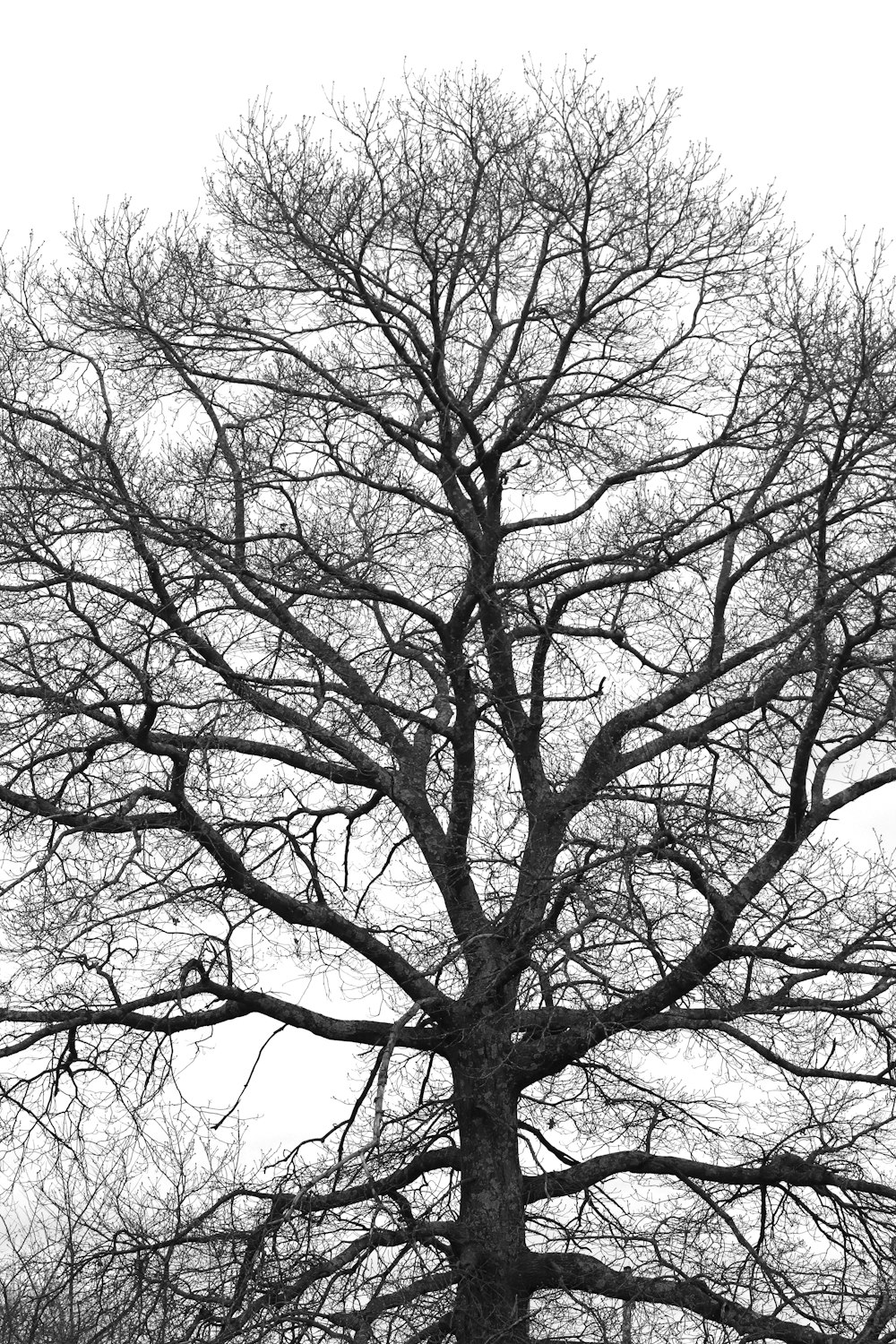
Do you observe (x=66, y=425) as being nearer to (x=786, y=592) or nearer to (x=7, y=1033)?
(x=7, y=1033)

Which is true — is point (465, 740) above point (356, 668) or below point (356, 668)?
below

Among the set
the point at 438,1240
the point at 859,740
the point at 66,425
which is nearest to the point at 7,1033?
the point at 438,1240

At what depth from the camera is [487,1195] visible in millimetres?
10844

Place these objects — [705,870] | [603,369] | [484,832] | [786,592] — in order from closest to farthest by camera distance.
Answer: [705,870] → [484,832] → [786,592] → [603,369]

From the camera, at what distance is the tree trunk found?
10.3 m

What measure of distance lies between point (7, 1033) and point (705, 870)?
5.03m

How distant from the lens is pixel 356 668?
11.9 metres

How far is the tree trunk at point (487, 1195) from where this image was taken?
33.8 ft

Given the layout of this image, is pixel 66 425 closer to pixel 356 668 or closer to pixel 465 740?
pixel 356 668

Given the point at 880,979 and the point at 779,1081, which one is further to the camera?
the point at 779,1081

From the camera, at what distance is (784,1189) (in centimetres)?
1111

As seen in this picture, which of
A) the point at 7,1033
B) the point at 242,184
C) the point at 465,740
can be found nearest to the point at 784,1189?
the point at 465,740

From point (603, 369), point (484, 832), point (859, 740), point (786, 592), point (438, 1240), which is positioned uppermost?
point (603, 369)

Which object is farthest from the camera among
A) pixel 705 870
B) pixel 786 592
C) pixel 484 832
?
pixel 786 592
